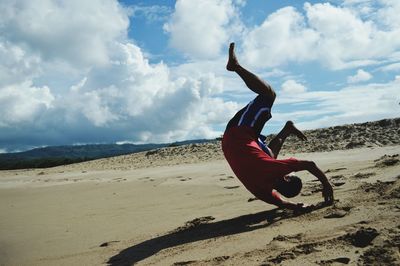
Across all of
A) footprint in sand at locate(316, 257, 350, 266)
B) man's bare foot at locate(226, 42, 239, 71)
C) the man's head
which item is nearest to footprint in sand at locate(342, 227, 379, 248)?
footprint in sand at locate(316, 257, 350, 266)

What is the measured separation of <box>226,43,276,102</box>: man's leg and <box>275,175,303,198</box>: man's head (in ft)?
2.90

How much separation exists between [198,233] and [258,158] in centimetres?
89

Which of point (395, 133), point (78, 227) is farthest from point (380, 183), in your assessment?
point (395, 133)

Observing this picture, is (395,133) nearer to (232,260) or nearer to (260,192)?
(260,192)

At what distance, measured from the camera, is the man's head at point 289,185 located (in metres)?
4.16

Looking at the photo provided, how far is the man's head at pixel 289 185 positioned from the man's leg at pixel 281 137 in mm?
395

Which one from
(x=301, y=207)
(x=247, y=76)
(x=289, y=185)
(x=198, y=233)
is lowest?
(x=198, y=233)

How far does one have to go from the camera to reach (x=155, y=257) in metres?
3.28

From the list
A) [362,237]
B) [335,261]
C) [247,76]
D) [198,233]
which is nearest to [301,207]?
[198,233]

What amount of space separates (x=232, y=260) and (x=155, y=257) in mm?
731

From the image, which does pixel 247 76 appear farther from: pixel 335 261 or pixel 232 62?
pixel 335 261

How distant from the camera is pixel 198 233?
12.6ft

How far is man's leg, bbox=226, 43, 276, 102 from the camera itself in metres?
4.06

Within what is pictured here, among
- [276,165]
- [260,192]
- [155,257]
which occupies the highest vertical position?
[276,165]
